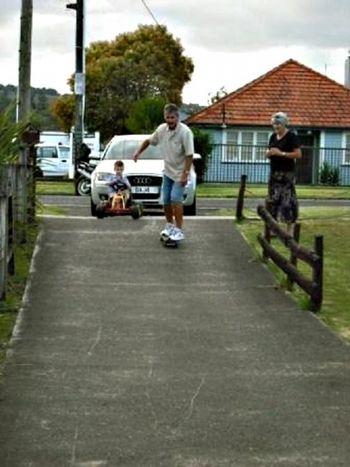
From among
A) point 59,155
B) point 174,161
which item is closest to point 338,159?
point 59,155

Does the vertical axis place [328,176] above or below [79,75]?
below

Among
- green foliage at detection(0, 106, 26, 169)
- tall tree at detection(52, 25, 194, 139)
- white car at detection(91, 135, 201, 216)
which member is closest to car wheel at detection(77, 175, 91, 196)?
white car at detection(91, 135, 201, 216)

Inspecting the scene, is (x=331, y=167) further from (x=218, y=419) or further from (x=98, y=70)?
(x=218, y=419)

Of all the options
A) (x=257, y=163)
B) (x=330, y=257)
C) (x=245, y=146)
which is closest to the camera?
(x=330, y=257)

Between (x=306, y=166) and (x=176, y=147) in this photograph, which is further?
(x=306, y=166)

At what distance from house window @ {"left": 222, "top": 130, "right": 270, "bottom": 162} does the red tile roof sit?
0.64m

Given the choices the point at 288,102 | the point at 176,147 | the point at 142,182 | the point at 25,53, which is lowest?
the point at 142,182

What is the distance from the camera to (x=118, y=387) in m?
7.24

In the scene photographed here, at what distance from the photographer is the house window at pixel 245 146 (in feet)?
144

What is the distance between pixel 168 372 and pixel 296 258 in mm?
3807

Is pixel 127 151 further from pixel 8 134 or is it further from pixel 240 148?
pixel 240 148

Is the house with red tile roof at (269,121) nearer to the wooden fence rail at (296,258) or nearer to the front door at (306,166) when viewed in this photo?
the front door at (306,166)

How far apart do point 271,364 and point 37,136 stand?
7227mm

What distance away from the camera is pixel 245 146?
43781mm
